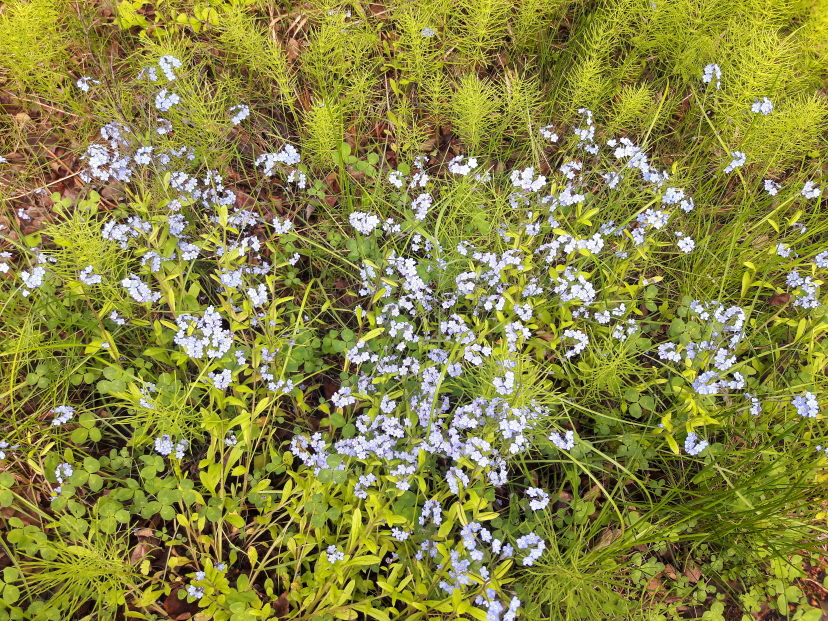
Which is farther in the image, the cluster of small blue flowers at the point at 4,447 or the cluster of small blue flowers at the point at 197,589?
the cluster of small blue flowers at the point at 4,447

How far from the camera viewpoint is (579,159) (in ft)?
11.0

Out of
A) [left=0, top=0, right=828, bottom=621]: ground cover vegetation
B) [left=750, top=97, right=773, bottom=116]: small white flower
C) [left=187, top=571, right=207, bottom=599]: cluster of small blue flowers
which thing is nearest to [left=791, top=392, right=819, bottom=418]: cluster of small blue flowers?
[left=0, top=0, right=828, bottom=621]: ground cover vegetation

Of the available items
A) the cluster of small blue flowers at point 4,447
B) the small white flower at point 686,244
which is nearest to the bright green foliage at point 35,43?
the cluster of small blue flowers at point 4,447

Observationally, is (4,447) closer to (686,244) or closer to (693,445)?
(693,445)

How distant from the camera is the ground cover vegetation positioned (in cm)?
223

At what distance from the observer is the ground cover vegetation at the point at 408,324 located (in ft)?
7.33

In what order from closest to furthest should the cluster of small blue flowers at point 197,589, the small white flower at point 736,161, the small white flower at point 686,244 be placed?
the cluster of small blue flowers at point 197,589, the small white flower at point 686,244, the small white flower at point 736,161

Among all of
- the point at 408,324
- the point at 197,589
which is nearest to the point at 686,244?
the point at 408,324

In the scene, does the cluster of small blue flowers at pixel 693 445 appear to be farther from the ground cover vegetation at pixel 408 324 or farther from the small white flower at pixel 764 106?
the small white flower at pixel 764 106

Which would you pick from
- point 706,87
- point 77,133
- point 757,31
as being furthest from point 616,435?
point 77,133

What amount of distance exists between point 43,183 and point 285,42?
5.54 feet

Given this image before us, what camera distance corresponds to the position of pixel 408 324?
102 inches

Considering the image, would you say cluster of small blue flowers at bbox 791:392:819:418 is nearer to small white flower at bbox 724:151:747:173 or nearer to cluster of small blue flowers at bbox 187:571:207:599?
small white flower at bbox 724:151:747:173

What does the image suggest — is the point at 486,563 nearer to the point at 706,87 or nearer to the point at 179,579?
the point at 179,579
